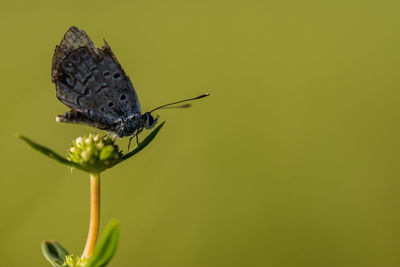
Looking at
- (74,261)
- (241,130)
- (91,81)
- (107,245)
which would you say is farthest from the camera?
(241,130)

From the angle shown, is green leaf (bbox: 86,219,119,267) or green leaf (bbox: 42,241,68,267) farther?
green leaf (bbox: 42,241,68,267)

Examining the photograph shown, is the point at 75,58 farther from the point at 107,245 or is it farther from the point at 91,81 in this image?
the point at 107,245

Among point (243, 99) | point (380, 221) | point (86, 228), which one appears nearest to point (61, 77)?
point (86, 228)

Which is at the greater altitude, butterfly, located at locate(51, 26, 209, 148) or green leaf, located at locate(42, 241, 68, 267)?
butterfly, located at locate(51, 26, 209, 148)

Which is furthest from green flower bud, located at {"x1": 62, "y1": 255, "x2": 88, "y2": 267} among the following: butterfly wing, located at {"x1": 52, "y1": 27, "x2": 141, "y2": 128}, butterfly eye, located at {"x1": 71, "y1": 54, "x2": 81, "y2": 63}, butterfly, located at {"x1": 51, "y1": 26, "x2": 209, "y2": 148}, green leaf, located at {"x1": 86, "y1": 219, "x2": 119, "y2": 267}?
butterfly eye, located at {"x1": 71, "y1": 54, "x2": 81, "y2": 63}

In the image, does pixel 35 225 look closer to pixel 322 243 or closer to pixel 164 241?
pixel 164 241

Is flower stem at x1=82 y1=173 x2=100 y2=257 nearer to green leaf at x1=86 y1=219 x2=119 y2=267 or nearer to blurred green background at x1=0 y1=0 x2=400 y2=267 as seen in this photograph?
green leaf at x1=86 y1=219 x2=119 y2=267

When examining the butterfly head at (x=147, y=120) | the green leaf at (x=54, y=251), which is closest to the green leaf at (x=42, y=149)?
the green leaf at (x=54, y=251)

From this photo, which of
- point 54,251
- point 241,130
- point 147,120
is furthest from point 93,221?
point 241,130
